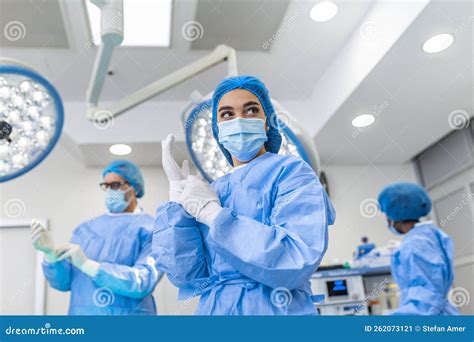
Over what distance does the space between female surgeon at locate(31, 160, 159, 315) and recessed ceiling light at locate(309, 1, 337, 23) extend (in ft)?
4.82

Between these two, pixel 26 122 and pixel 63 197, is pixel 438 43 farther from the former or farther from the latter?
pixel 63 197

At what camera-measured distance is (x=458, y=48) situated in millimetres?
2664

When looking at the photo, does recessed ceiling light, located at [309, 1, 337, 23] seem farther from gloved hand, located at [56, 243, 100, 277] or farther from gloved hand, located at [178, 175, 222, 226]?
gloved hand, located at [178, 175, 222, 226]

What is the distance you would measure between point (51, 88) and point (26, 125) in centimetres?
14

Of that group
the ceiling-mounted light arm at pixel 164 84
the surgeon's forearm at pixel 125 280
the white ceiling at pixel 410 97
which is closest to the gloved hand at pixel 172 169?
the ceiling-mounted light arm at pixel 164 84

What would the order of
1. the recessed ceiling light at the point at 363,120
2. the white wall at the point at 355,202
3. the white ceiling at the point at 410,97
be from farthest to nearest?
the white wall at the point at 355,202
the recessed ceiling light at the point at 363,120
the white ceiling at the point at 410,97

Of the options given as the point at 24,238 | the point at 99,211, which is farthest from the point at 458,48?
the point at 24,238

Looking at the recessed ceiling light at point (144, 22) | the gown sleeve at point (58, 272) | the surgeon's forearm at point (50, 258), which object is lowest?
the gown sleeve at point (58, 272)

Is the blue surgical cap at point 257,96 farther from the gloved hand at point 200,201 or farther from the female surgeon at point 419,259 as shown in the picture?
the female surgeon at point 419,259

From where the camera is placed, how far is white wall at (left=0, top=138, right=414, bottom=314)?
12.0 ft

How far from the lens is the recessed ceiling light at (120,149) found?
359 cm
